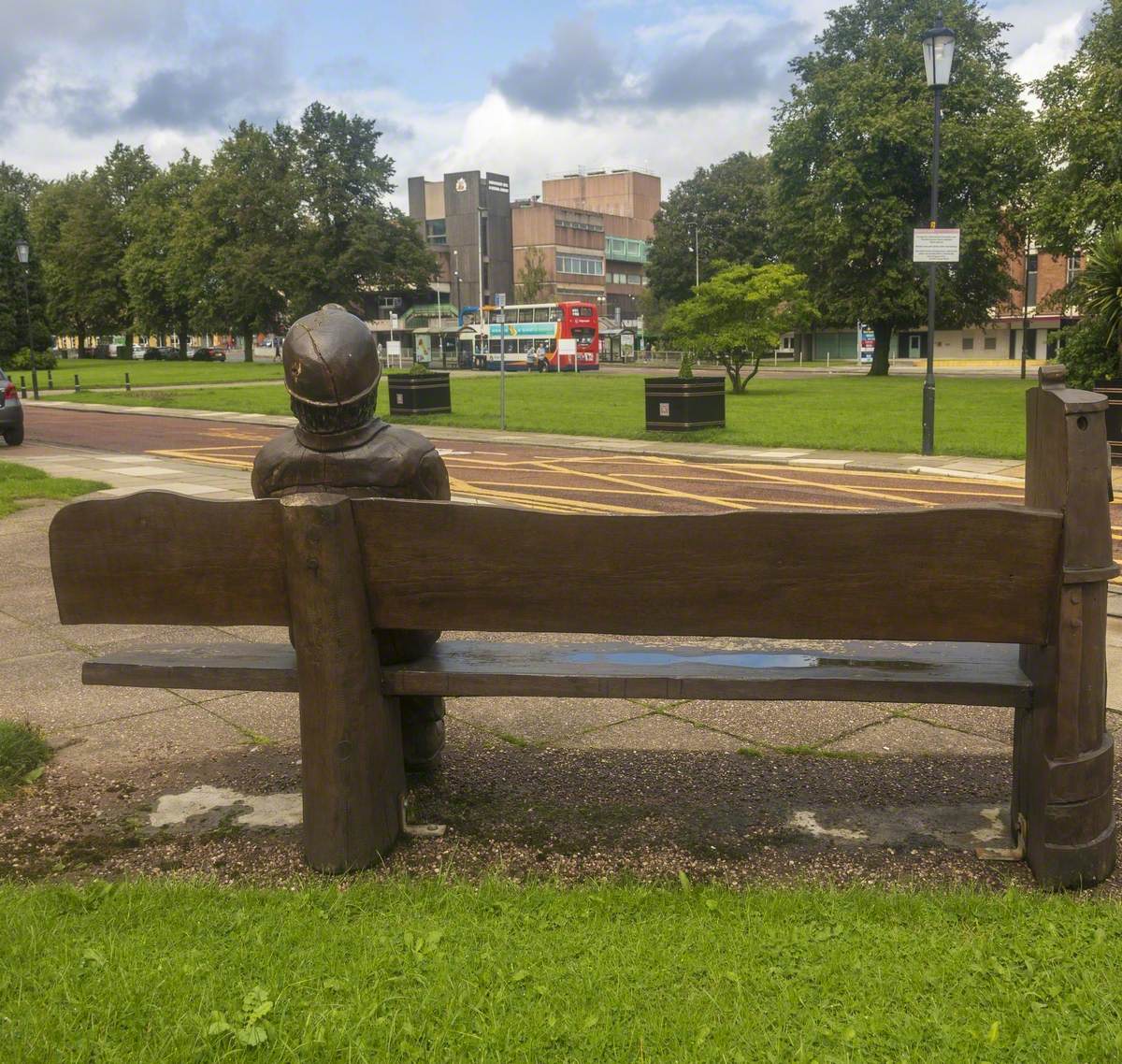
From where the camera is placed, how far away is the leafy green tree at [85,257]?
8775 cm

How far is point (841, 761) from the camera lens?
13.9 feet

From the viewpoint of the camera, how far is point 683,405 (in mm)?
19891

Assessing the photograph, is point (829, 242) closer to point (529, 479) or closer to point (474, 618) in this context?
point (529, 479)

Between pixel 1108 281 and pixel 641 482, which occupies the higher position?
pixel 1108 281

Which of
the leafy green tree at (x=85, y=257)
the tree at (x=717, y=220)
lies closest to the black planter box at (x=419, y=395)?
the tree at (x=717, y=220)

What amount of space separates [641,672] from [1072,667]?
1123 millimetres

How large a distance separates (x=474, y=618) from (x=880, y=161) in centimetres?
4726

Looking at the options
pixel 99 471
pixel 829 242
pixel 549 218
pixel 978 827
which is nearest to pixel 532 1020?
pixel 978 827

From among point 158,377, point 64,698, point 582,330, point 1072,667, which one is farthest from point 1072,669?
point 582,330

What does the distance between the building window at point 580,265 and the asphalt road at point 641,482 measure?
328ft

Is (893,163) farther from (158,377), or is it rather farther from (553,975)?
(553,975)

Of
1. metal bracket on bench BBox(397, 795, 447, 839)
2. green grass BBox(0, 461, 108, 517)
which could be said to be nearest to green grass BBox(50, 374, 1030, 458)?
green grass BBox(0, 461, 108, 517)

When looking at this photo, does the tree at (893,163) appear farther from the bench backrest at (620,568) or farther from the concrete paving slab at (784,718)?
the bench backrest at (620,568)

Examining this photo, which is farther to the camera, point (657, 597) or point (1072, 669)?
point (657, 597)
